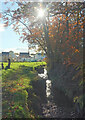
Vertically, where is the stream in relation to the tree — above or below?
below

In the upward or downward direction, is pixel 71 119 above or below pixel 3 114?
below

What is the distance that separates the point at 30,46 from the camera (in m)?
24.8

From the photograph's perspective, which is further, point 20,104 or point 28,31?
point 28,31

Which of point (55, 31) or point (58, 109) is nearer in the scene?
point (58, 109)

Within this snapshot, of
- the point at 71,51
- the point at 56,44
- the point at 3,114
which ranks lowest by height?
the point at 3,114

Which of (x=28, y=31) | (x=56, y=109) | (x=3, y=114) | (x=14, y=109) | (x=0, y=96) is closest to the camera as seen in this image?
(x=3, y=114)

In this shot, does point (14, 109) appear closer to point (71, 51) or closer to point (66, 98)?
point (66, 98)

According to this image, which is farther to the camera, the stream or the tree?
the tree

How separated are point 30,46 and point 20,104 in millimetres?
19372

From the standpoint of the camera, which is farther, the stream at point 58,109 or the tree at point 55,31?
the tree at point 55,31

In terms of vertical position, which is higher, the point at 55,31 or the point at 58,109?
the point at 55,31

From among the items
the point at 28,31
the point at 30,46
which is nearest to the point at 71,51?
the point at 28,31

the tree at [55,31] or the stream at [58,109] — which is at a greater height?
the tree at [55,31]

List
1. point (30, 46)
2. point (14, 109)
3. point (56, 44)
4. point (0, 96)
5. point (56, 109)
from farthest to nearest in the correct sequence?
point (30, 46)
point (56, 44)
point (56, 109)
point (0, 96)
point (14, 109)
